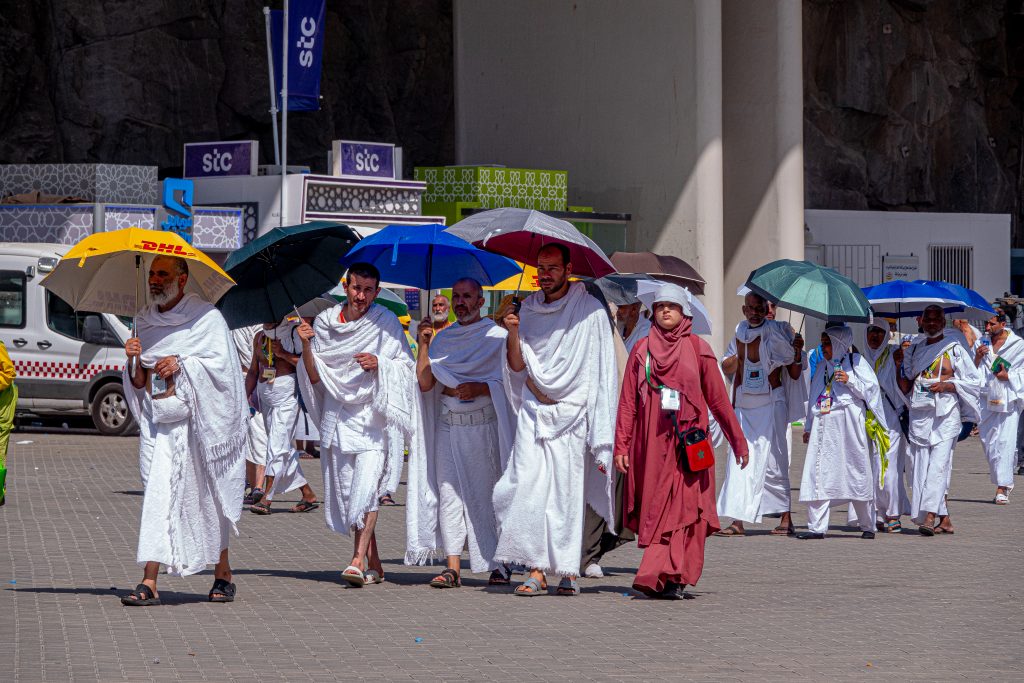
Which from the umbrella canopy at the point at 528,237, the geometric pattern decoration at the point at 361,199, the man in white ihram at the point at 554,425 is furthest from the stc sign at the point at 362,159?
the man in white ihram at the point at 554,425

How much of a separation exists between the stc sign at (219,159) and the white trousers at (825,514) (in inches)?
516

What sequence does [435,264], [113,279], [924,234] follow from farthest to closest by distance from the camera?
[924,234]
[435,264]
[113,279]

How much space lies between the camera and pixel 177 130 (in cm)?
3291

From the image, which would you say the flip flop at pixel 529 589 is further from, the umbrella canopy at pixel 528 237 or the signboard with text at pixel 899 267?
the signboard with text at pixel 899 267

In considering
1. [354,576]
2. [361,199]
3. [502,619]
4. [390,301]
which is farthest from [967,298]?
[361,199]

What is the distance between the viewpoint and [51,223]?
23.0 m

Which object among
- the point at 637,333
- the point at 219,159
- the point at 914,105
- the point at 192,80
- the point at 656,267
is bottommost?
the point at 637,333

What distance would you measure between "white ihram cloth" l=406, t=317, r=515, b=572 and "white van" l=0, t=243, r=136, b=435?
12081 millimetres

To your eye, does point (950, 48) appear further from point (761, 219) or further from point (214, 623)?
point (214, 623)

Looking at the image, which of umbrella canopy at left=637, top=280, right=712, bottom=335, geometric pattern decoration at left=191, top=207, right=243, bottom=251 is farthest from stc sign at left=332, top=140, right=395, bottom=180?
umbrella canopy at left=637, top=280, right=712, bottom=335

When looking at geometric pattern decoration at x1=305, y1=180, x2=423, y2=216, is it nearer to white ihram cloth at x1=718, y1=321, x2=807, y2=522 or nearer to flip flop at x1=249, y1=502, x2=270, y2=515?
flip flop at x1=249, y1=502, x2=270, y2=515

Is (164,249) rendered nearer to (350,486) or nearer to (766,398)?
(350,486)

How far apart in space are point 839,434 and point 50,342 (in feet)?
Answer: 38.5

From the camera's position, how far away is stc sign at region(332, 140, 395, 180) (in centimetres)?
2462
